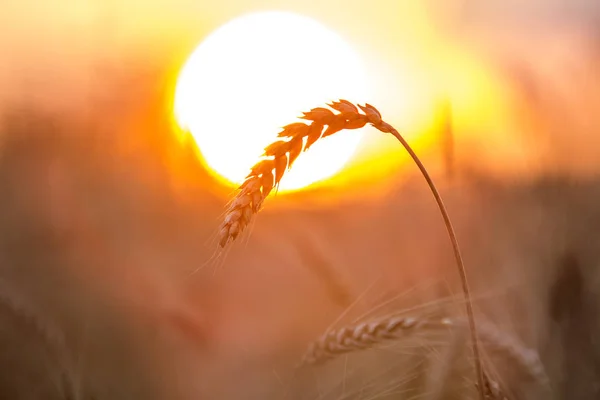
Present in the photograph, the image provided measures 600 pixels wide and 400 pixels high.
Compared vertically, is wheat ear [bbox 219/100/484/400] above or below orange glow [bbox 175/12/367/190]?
below

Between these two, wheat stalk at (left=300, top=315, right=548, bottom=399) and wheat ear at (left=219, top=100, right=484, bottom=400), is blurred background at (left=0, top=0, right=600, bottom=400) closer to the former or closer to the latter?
wheat stalk at (left=300, top=315, right=548, bottom=399)

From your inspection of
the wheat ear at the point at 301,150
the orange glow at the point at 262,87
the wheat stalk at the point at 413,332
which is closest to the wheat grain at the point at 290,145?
the wheat ear at the point at 301,150

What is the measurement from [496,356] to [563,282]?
0.22 meters

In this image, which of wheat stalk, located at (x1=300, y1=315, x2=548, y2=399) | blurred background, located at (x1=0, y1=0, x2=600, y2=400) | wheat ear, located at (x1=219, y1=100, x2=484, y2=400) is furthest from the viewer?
blurred background, located at (x1=0, y1=0, x2=600, y2=400)

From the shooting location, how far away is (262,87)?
3.51 feet

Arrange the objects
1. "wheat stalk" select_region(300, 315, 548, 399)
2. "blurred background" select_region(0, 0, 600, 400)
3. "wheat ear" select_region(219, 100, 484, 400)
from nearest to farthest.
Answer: "wheat ear" select_region(219, 100, 484, 400), "wheat stalk" select_region(300, 315, 548, 399), "blurred background" select_region(0, 0, 600, 400)

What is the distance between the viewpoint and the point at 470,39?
1.02 m

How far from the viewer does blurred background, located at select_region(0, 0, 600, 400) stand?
2.69ft

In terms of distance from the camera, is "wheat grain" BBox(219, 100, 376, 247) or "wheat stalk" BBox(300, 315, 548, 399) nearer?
"wheat grain" BBox(219, 100, 376, 247)

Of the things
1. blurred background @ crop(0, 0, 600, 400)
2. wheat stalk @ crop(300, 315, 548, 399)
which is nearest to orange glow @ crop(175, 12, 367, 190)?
blurred background @ crop(0, 0, 600, 400)

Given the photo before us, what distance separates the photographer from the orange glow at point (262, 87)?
1017mm

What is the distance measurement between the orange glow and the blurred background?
0.10 ft

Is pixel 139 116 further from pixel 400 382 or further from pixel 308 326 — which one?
pixel 400 382

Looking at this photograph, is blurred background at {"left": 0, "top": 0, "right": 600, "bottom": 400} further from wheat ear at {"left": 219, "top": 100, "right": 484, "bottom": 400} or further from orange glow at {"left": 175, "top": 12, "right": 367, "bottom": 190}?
wheat ear at {"left": 219, "top": 100, "right": 484, "bottom": 400}
